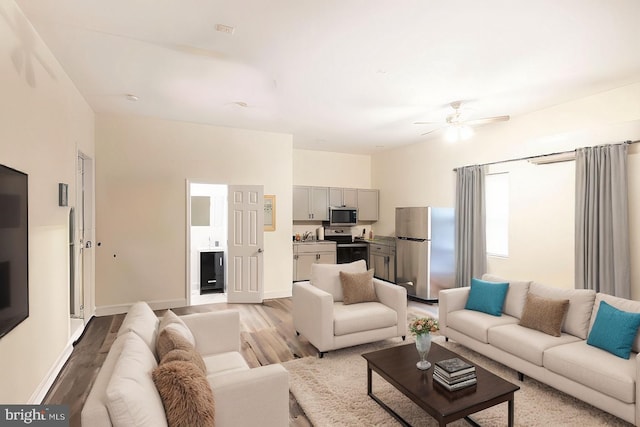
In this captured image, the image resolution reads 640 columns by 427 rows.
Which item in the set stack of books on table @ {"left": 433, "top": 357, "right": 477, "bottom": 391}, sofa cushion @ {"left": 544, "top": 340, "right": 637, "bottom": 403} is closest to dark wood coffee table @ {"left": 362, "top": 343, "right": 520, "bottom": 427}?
stack of books on table @ {"left": 433, "top": 357, "right": 477, "bottom": 391}

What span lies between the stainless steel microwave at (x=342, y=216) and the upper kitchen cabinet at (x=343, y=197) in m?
0.12

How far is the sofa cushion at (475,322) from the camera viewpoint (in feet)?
10.7

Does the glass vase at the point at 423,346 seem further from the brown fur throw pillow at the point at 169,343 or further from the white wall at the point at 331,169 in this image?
the white wall at the point at 331,169

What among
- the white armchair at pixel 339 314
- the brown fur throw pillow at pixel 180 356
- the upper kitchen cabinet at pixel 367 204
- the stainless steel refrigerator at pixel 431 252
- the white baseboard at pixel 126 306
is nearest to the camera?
the brown fur throw pillow at pixel 180 356

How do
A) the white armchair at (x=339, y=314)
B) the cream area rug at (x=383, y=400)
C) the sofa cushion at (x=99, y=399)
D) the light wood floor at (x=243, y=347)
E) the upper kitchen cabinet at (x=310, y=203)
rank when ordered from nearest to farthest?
1. the sofa cushion at (x=99, y=399)
2. the cream area rug at (x=383, y=400)
3. the light wood floor at (x=243, y=347)
4. the white armchair at (x=339, y=314)
5. the upper kitchen cabinet at (x=310, y=203)

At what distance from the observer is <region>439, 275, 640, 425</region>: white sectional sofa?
2289 millimetres

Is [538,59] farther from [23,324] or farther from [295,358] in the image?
[23,324]

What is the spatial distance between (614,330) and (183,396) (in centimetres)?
311

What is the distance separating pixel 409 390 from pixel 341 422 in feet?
1.84

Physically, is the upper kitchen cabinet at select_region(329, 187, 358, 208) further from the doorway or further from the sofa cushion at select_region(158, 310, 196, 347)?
the sofa cushion at select_region(158, 310, 196, 347)

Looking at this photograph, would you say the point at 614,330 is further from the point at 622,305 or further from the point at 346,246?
the point at 346,246

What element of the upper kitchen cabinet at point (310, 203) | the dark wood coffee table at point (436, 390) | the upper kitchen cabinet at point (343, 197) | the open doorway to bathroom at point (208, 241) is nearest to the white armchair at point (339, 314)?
the dark wood coffee table at point (436, 390)

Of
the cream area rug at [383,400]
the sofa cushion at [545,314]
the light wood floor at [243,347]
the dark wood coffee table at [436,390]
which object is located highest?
the sofa cushion at [545,314]

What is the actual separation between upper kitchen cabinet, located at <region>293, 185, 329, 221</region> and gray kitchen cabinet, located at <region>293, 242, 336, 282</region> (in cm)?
66
